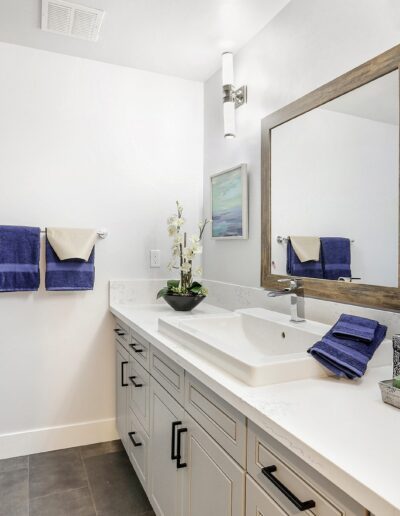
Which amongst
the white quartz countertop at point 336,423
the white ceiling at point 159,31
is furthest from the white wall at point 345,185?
the white ceiling at point 159,31

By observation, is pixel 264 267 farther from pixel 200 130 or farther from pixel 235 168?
pixel 200 130

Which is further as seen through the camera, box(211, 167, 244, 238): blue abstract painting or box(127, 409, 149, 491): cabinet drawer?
box(211, 167, 244, 238): blue abstract painting

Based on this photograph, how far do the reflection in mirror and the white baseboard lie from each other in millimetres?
1463

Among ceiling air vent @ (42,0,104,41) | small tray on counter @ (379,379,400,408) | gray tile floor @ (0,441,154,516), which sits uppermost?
ceiling air vent @ (42,0,104,41)

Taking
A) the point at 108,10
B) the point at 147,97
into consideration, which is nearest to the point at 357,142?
the point at 108,10

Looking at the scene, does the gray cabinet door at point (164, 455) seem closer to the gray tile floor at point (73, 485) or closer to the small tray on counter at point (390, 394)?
the gray tile floor at point (73, 485)

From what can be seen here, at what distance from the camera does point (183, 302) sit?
6.75 ft

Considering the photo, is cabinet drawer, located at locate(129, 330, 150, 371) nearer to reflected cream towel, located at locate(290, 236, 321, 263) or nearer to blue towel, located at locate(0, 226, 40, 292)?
blue towel, located at locate(0, 226, 40, 292)

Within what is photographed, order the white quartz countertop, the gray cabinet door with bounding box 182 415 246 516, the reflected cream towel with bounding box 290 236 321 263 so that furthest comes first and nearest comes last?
the reflected cream towel with bounding box 290 236 321 263 → the gray cabinet door with bounding box 182 415 246 516 → the white quartz countertop

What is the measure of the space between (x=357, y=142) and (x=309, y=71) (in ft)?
1.52

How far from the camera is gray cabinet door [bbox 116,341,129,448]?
2068mm

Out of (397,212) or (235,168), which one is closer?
(397,212)

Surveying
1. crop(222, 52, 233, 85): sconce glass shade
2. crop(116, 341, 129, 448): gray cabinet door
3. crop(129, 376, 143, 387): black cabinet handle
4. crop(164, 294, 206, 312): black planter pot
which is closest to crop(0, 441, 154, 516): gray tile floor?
crop(116, 341, 129, 448): gray cabinet door

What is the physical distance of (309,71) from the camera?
62.5 inches
